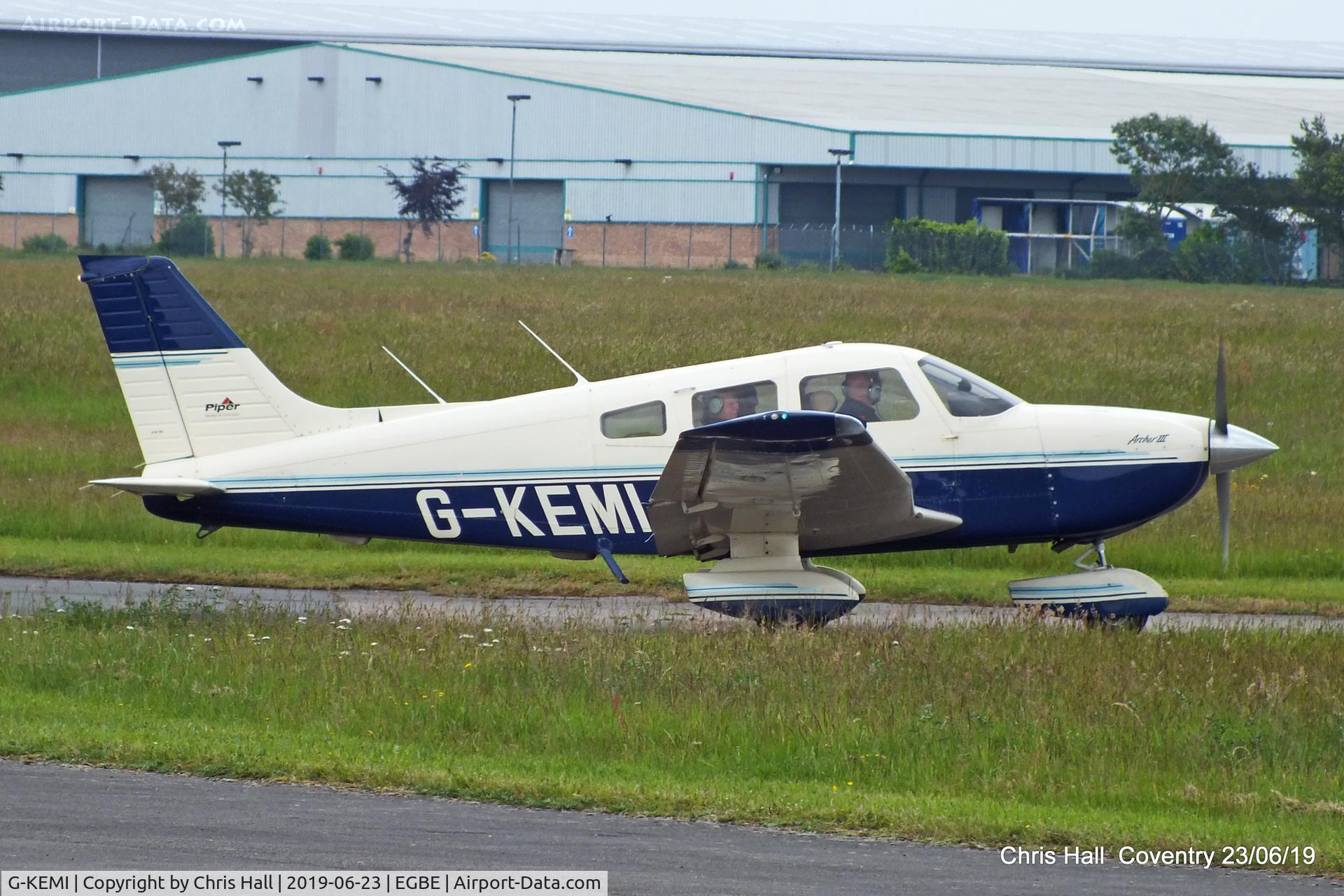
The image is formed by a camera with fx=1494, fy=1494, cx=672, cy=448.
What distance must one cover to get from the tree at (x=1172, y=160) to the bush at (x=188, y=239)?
3876 centimetres

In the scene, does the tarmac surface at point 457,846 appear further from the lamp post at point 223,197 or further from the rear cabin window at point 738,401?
the lamp post at point 223,197

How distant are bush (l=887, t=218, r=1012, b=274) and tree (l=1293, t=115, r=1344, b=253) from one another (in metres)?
11.8

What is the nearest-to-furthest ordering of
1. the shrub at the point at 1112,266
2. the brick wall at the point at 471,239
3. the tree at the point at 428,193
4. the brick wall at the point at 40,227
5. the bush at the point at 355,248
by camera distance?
1. the shrub at the point at 1112,266
2. the bush at the point at 355,248
3. the brick wall at the point at 471,239
4. the tree at the point at 428,193
5. the brick wall at the point at 40,227

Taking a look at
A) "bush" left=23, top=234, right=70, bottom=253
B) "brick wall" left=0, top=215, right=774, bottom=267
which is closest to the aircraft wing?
"brick wall" left=0, top=215, right=774, bottom=267

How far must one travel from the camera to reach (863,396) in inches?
440

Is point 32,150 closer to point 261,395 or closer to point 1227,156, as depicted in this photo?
point 1227,156

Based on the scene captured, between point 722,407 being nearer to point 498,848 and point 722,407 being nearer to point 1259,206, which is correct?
point 498,848

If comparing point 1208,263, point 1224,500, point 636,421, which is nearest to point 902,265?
point 1208,263

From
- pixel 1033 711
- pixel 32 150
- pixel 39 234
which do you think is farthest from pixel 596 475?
pixel 32 150

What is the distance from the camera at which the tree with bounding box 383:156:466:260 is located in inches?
2653

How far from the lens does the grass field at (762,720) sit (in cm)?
711

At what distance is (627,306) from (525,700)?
2205 cm

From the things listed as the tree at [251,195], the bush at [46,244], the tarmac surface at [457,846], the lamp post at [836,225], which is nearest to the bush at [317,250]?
the tree at [251,195]

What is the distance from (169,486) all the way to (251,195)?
193 ft
